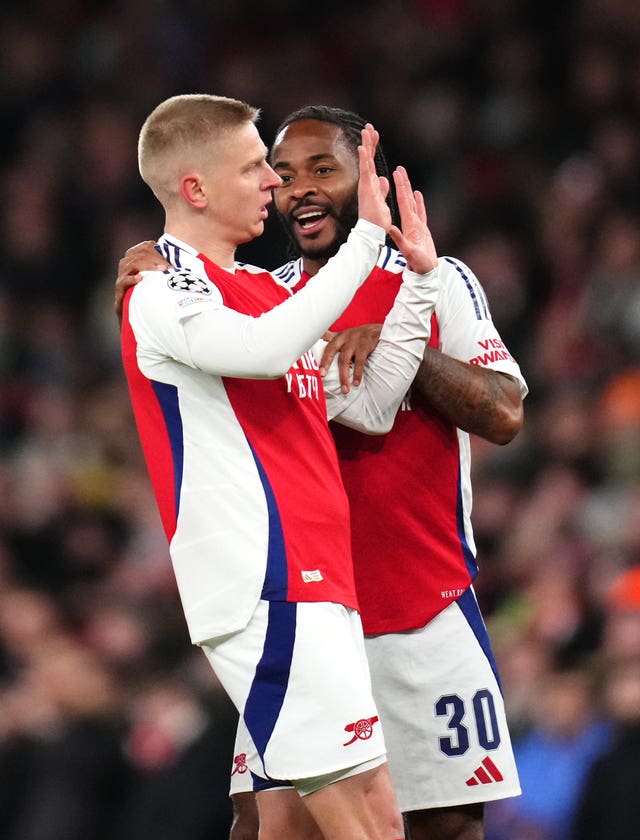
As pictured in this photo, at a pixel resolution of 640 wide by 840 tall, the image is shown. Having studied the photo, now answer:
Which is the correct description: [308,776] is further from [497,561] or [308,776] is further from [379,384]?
[497,561]

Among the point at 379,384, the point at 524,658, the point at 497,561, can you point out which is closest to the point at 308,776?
the point at 379,384

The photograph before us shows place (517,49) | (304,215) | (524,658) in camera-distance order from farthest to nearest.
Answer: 1. (517,49)
2. (524,658)
3. (304,215)

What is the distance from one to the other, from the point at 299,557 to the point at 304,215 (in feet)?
3.98

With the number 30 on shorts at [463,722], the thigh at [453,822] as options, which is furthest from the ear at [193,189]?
the thigh at [453,822]

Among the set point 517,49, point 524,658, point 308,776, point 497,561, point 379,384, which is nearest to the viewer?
point 308,776

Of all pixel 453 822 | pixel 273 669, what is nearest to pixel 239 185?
pixel 273 669

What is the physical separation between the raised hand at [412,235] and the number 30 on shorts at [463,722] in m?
1.19

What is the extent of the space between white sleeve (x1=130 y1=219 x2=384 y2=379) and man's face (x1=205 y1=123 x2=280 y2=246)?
12.1 inches

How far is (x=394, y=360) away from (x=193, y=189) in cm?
67

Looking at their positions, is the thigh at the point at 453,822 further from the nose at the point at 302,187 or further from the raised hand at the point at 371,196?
the nose at the point at 302,187

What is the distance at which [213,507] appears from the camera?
363 cm

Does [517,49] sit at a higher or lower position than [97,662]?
higher

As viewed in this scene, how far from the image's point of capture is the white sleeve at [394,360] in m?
4.05

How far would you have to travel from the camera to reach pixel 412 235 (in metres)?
4.02
